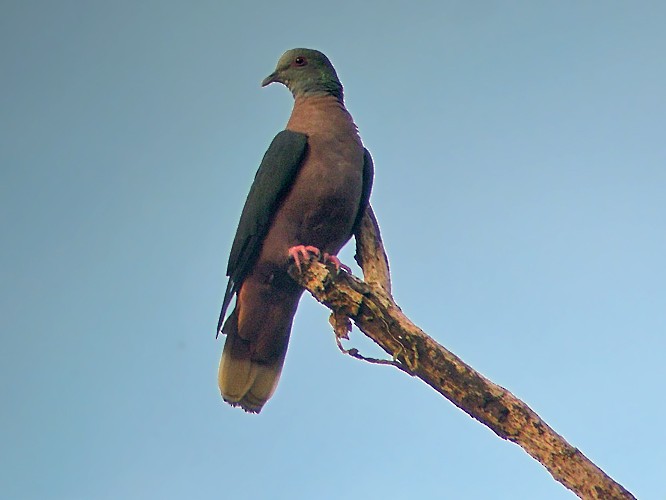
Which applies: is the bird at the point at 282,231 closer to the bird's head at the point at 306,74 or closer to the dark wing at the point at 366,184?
the dark wing at the point at 366,184

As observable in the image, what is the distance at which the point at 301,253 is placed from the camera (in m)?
5.32

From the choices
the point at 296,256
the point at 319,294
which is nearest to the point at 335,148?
the point at 296,256

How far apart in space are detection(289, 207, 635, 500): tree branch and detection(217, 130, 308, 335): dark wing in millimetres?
740

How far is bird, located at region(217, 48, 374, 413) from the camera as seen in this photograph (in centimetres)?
551

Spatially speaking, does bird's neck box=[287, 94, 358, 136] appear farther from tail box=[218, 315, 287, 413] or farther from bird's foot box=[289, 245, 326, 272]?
tail box=[218, 315, 287, 413]

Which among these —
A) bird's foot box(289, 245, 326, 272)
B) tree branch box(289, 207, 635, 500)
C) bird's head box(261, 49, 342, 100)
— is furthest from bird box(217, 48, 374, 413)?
tree branch box(289, 207, 635, 500)

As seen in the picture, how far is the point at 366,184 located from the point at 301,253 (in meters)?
0.82

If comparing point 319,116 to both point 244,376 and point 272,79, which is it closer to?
point 272,79

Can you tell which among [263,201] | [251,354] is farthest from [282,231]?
[251,354]

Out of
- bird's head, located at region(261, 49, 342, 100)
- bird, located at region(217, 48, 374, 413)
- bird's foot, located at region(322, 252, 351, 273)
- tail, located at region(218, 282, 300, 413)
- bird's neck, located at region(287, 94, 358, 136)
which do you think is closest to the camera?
bird's foot, located at region(322, 252, 351, 273)

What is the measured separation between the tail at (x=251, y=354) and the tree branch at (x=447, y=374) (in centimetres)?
80

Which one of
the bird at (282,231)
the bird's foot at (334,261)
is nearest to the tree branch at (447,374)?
the bird's foot at (334,261)

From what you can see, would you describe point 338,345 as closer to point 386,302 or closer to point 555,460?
point 386,302

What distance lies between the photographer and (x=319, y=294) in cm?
481
